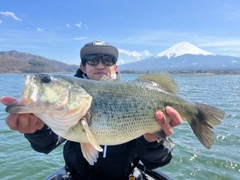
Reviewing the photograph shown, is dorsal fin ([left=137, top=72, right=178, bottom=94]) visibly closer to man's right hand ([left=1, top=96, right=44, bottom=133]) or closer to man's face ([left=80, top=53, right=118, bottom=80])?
man's face ([left=80, top=53, right=118, bottom=80])

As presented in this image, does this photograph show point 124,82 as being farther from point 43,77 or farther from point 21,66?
point 21,66

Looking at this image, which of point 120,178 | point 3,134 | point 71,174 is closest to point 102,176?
point 120,178

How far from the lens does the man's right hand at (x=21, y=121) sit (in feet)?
9.24

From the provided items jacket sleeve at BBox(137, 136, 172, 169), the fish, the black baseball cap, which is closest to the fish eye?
the fish

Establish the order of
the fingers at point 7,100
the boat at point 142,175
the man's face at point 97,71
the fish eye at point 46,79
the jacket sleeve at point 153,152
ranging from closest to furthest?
1. the fingers at point 7,100
2. the fish eye at point 46,79
3. the jacket sleeve at point 153,152
4. the boat at point 142,175
5. the man's face at point 97,71

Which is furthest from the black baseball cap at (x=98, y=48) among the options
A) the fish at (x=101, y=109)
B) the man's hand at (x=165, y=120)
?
the man's hand at (x=165, y=120)

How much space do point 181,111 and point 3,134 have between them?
38.5ft

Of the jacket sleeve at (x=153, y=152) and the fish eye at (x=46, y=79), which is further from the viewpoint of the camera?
the jacket sleeve at (x=153, y=152)

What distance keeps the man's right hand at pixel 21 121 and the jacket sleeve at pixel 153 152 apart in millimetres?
1603

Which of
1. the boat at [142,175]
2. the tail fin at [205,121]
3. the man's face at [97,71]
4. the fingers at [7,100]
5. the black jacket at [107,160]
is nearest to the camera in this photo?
the fingers at [7,100]

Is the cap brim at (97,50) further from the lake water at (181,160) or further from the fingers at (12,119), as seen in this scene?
the lake water at (181,160)

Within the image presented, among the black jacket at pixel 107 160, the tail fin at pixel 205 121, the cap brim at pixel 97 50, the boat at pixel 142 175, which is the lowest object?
the boat at pixel 142 175

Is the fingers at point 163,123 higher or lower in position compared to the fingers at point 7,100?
lower

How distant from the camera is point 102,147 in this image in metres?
4.21
